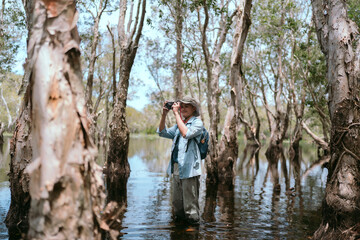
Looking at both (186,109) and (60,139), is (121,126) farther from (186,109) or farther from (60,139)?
(60,139)

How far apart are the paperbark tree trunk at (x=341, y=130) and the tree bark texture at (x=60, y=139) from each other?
9.59 ft

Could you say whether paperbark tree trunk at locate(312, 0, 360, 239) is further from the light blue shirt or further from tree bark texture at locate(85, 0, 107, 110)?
tree bark texture at locate(85, 0, 107, 110)

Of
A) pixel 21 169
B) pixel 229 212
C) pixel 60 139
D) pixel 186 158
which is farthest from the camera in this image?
pixel 229 212

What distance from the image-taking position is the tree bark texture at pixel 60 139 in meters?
1.91

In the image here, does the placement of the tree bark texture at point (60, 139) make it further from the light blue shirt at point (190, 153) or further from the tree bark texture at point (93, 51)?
the tree bark texture at point (93, 51)

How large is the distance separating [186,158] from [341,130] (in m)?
1.98

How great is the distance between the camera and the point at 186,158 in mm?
4766

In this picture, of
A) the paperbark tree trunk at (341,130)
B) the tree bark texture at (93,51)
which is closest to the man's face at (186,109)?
the paperbark tree trunk at (341,130)

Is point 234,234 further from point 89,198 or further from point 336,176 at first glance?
point 89,198

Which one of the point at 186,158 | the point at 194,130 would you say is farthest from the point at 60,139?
the point at 186,158

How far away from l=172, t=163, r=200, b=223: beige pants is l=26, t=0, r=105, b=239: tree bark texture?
2728 mm

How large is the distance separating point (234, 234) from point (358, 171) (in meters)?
2.04

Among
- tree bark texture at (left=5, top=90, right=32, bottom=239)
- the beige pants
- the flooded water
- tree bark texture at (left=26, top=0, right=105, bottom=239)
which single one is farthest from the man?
tree bark texture at (left=26, top=0, right=105, bottom=239)

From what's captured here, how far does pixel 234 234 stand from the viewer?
5117mm
